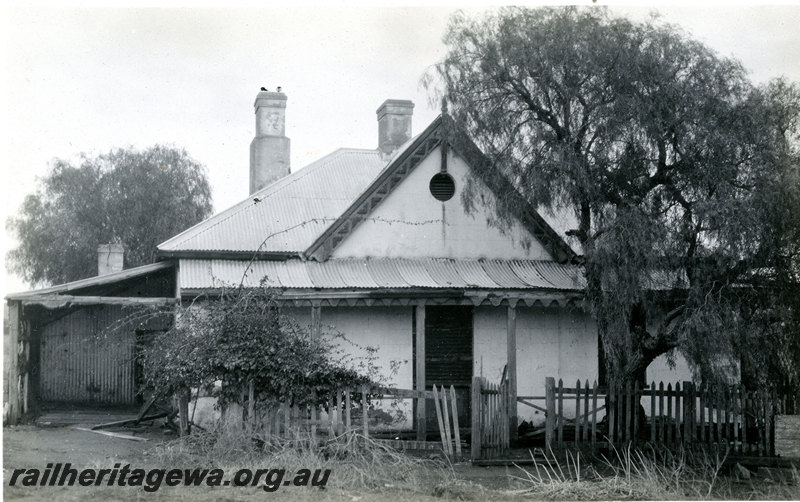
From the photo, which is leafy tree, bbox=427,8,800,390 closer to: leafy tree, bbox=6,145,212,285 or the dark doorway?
the dark doorway

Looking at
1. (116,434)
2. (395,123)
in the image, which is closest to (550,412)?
(116,434)

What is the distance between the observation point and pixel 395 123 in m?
23.4

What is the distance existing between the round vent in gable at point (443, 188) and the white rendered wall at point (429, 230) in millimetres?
105

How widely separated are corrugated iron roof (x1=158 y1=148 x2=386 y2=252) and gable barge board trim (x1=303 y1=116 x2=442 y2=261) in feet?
1.99

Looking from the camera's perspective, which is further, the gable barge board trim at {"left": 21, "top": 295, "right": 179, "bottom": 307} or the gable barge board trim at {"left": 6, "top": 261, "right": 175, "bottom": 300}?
the gable barge board trim at {"left": 6, "top": 261, "right": 175, "bottom": 300}

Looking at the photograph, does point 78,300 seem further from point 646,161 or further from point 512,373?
point 646,161

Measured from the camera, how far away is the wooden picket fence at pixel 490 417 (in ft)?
43.0

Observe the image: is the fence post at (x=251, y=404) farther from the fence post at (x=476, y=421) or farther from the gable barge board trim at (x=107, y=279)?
the gable barge board trim at (x=107, y=279)

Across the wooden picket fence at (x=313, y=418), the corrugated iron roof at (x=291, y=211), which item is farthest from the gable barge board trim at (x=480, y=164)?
the corrugated iron roof at (x=291, y=211)

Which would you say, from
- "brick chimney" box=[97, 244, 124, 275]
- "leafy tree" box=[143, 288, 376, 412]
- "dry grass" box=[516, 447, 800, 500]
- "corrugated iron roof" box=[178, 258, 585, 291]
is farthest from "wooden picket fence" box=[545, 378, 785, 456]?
"brick chimney" box=[97, 244, 124, 275]

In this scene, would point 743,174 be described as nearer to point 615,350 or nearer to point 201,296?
point 615,350

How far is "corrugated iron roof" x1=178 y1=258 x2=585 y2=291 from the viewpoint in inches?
651

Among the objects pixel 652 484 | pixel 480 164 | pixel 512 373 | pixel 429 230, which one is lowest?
pixel 652 484

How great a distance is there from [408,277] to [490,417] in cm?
447
